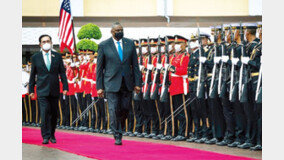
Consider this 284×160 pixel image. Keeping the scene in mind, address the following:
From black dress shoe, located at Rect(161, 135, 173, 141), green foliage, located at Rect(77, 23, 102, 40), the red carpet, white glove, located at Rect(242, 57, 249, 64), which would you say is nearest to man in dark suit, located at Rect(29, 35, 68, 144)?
the red carpet

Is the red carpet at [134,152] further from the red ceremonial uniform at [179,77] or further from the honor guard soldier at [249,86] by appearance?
the red ceremonial uniform at [179,77]

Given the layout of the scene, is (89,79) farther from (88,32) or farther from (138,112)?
(88,32)

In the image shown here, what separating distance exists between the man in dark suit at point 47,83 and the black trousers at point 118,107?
1346 mm

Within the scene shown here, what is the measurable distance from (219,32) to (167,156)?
10.2 feet

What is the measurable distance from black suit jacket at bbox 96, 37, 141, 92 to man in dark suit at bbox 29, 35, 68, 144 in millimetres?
1246

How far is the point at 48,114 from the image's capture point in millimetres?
11172

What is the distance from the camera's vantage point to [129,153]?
9016 millimetres

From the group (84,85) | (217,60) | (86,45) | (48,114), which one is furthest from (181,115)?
(86,45)

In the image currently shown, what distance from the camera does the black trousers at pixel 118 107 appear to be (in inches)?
399

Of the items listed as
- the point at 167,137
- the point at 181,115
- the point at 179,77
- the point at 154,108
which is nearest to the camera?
the point at 181,115

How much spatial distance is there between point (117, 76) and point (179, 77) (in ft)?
7.52

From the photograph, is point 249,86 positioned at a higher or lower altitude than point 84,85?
higher

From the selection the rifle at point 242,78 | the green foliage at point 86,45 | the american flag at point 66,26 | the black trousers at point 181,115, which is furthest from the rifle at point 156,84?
the green foliage at point 86,45

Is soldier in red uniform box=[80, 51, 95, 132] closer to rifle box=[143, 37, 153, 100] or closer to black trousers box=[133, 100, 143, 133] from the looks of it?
black trousers box=[133, 100, 143, 133]
